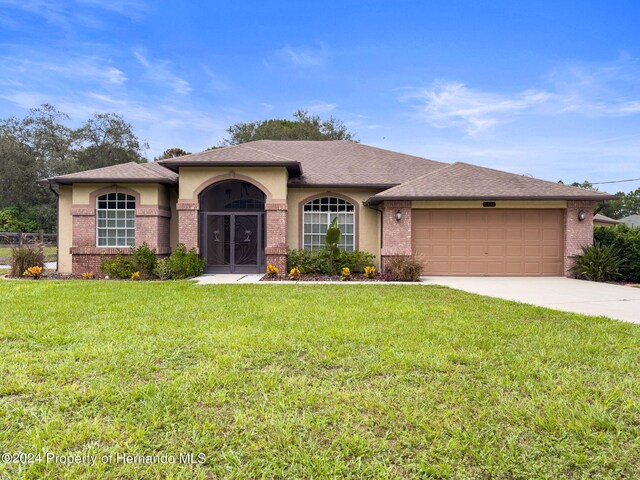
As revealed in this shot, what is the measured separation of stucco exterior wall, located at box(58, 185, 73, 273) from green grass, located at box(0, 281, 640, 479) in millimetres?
9526

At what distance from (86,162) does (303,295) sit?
43.7 m

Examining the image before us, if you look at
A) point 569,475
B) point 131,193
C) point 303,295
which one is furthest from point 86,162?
point 569,475

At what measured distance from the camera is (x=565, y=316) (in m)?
6.38

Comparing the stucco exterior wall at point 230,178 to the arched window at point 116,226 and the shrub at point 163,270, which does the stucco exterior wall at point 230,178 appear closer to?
the arched window at point 116,226

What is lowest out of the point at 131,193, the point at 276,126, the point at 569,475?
the point at 569,475

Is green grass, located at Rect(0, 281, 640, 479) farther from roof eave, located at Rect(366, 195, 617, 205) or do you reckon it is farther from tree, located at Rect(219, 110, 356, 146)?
tree, located at Rect(219, 110, 356, 146)

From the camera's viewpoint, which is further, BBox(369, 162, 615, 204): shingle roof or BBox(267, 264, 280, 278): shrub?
BBox(369, 162, 615, 204): shingle roof

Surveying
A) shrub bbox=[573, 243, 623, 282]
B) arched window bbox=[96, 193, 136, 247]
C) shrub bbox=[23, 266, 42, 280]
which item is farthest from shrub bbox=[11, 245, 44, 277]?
shrub bbox=[573, 243, 623, 282]

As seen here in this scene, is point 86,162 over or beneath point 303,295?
over

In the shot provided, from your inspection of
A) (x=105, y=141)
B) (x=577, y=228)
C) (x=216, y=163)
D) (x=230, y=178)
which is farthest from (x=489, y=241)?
(x=105, y=141)

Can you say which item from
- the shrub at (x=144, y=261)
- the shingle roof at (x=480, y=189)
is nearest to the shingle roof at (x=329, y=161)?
the shingle roof at (x=480, y=189)

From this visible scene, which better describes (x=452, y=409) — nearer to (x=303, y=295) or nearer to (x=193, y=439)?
(x=193, y=439)

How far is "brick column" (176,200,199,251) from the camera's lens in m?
13.0

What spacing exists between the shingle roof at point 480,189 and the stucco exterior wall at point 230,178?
359 cm
